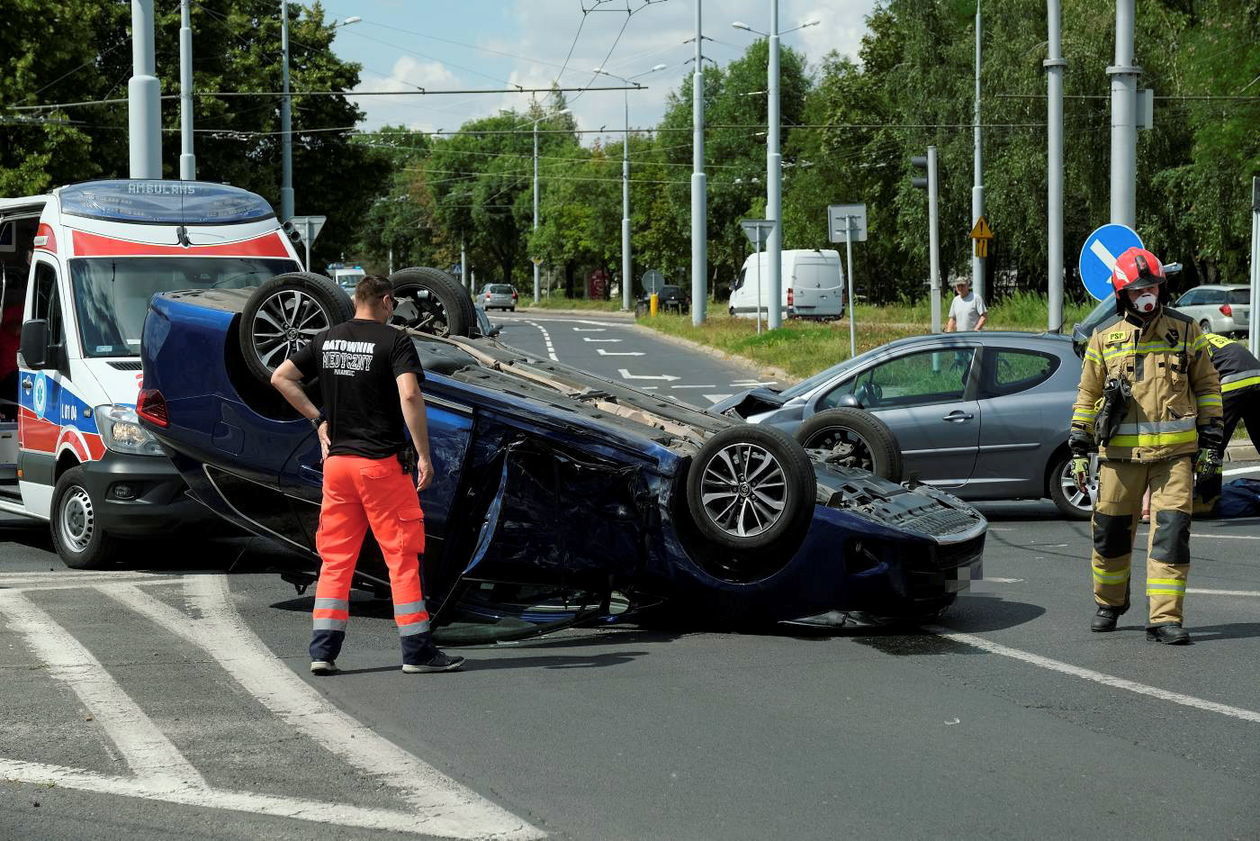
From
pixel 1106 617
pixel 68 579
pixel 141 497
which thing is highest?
pixel 141 497

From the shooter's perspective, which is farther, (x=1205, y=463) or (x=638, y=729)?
(x=1205, y=463)

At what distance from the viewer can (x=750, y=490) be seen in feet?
25.0

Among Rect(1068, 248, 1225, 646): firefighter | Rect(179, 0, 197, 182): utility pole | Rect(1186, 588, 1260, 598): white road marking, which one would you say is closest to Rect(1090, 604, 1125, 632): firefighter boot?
Rect(1068, 248, 1225, 646): firefighter

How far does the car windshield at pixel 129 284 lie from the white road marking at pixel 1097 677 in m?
5.56

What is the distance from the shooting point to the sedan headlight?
10250 mm

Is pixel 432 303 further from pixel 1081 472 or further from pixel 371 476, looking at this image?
pixel 1081 472

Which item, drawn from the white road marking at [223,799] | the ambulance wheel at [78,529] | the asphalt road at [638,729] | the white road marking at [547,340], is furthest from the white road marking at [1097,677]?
the white road marking at [547,340]

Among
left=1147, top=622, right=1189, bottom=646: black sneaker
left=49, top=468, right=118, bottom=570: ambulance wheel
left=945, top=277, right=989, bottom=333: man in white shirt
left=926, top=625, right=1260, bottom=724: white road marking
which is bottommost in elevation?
left=926, top=625, right=1260, bottom=724: white road marking

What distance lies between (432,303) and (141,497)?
2.35m

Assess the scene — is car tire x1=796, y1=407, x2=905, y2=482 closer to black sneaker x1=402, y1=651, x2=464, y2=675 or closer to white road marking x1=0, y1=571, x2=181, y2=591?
black sneaker x1=402, y1=651, x2=464, y2=675

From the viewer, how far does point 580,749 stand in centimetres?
572

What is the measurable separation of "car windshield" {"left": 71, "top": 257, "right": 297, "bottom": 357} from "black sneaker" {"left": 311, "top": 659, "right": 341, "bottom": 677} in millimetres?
4372

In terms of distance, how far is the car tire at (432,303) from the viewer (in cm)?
946

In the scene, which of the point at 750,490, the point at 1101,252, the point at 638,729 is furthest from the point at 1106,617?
the point at 1101,252
